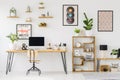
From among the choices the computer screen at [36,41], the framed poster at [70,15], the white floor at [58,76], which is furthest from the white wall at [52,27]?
the white floor at [58,76]

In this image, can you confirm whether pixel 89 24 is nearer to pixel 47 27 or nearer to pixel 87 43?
pixel 87 43

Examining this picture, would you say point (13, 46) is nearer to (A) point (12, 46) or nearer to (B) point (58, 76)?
(A) point (12, 46)

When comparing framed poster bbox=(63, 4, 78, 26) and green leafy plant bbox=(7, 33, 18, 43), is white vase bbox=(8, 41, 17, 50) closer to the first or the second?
green leafy plant bbox=(7, 33, 18, 43)

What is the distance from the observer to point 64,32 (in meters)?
8.17

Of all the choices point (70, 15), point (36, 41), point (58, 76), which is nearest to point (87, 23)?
point (70, 15)

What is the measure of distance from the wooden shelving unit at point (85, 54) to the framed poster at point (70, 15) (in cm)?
46

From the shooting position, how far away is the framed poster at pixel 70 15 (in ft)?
26.7

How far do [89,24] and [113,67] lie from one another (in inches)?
56.7

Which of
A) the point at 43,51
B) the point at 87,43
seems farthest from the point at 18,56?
the point at 87,43

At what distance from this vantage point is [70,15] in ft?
26.8

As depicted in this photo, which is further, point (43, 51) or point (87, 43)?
point (87, 43)

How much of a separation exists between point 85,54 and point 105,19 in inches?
47.1

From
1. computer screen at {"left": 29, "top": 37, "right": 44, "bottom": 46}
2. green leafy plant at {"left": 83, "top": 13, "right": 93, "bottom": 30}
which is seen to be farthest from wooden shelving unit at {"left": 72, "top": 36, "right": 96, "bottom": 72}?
computer screen at {"left": 29, "top": 37, "right": 44, "bottom": 46}

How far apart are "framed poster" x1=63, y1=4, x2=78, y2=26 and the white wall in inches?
4.6
